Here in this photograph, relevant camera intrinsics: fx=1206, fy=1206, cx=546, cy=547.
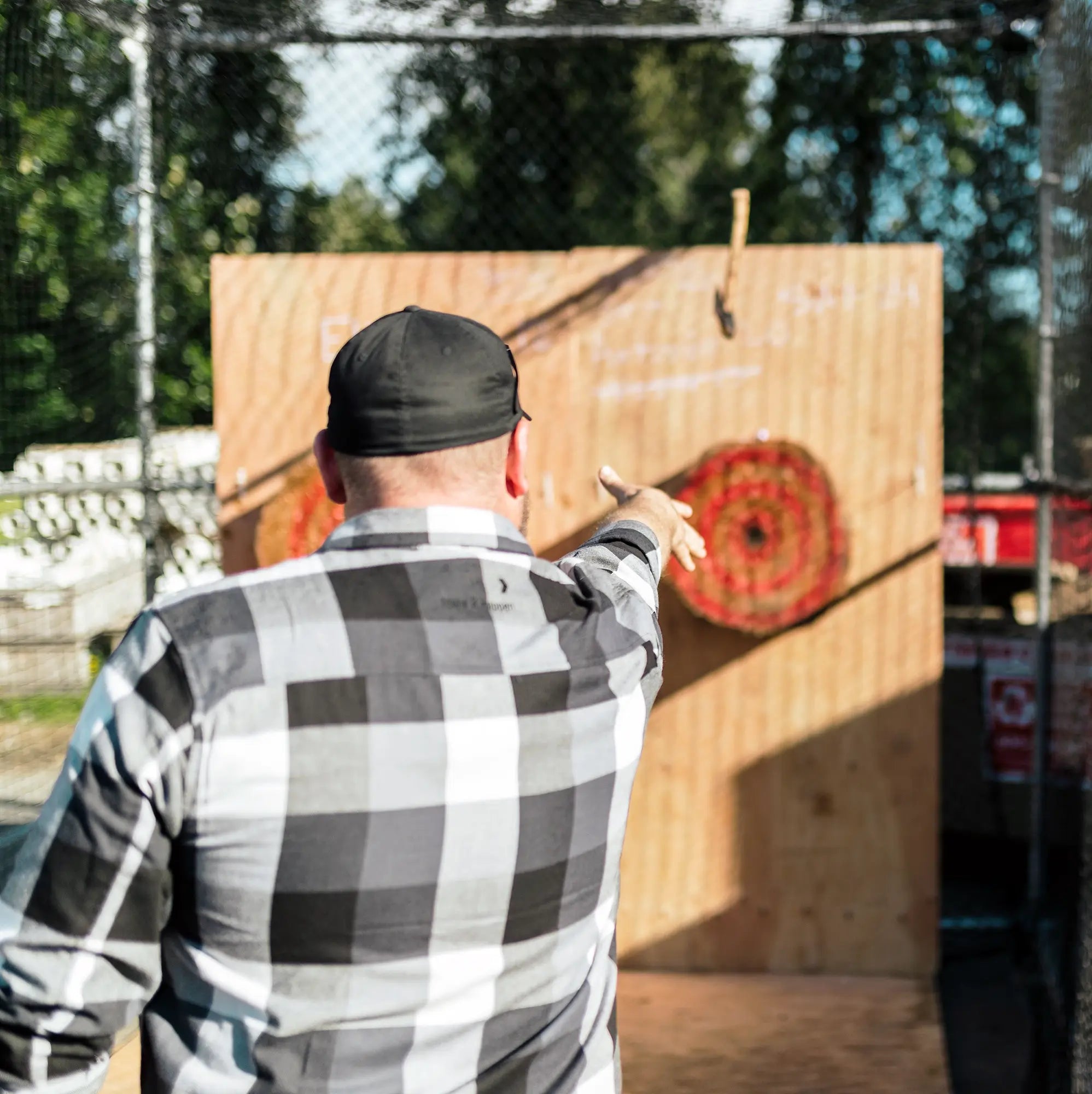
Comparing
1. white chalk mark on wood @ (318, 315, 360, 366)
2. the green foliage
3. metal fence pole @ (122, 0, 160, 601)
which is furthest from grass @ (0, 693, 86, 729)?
white chalk mark on wood @ (318, 315, 360, 366)

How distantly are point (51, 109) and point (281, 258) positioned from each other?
221 cm

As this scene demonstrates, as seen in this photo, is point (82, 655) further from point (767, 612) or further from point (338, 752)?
point (338, 752)

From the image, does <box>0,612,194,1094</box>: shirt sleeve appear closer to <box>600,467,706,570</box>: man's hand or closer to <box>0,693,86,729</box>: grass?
<box>600,467,706,570</box>: man's hand

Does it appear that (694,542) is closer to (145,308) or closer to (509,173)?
(145,308)

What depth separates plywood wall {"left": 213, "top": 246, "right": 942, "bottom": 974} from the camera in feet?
10.6

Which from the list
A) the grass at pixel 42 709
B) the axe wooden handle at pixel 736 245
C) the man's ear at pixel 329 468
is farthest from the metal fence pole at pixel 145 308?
the man's ear at pixel 329 468

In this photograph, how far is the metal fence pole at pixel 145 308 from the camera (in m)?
3.76

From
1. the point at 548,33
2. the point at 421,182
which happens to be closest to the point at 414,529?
the point at 548,33

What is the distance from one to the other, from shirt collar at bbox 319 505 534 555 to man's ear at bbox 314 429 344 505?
0.21ft

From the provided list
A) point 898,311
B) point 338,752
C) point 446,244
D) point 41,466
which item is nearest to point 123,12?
point 41,466

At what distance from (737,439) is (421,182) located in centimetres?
752

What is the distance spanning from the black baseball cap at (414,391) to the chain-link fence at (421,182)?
2408 mm

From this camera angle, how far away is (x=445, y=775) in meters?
1.13

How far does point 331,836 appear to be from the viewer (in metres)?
1.08
